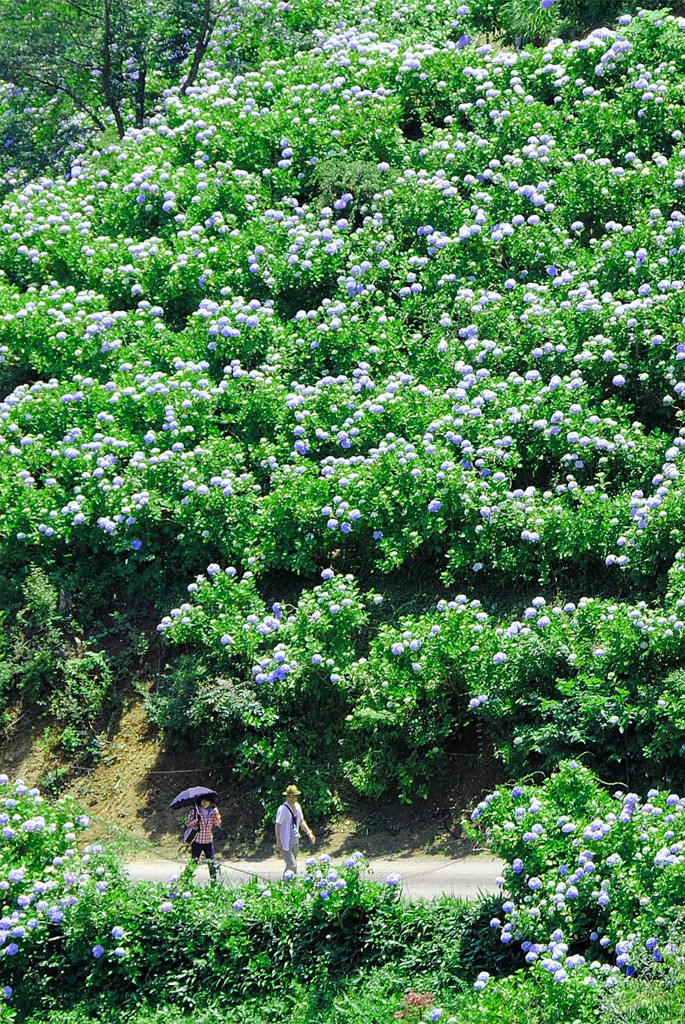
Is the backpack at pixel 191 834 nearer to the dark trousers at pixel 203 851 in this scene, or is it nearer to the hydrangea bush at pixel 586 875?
the dark trousers at pixel 203 851

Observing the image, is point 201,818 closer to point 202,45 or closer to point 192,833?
point 192,833

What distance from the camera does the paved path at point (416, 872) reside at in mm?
12062

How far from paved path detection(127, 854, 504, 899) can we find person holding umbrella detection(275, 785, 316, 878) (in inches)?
10.4

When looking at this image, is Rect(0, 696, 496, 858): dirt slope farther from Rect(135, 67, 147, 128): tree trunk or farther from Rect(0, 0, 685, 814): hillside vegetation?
Rect(135, 67, 147, 128): tree trunk

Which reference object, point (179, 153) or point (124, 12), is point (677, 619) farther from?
point (124, 12)

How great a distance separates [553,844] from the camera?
431 inches

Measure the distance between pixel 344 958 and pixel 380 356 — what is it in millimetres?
7180

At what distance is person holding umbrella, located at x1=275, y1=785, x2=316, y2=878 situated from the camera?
488 inches

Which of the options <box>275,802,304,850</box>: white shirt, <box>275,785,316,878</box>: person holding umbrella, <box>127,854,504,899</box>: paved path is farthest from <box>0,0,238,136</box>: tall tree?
<box>275,802,304,850</box>: white shirt

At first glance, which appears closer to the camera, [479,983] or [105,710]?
[479,983]

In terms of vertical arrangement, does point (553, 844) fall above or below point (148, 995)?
above

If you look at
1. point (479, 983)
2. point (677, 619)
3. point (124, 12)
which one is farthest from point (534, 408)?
point (124, 12)

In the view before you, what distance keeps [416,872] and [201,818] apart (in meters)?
1.93

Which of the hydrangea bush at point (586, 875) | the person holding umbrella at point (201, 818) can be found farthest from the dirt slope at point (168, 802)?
the hydrangea bush at point (586, 875)
